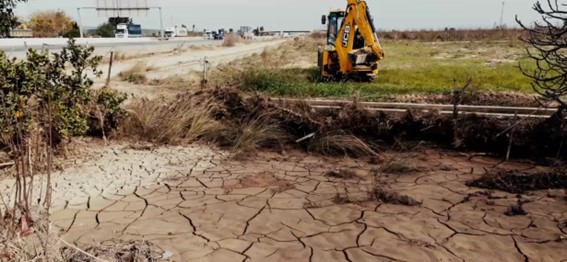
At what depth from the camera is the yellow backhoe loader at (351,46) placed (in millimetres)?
11094

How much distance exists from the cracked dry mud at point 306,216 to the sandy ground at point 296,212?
0.01 m

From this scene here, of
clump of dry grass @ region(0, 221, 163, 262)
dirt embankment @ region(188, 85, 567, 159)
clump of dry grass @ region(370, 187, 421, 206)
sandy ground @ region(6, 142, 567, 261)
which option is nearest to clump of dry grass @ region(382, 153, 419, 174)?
sandy ground @ region(6, 142, 567, 261)

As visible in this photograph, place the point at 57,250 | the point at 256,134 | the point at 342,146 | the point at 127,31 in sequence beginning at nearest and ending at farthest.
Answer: the point at 57,250 < the point at 342,146 < the point at 256,134 < the point at 127,31

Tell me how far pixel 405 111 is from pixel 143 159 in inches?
153

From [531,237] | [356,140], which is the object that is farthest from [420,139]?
[531,237]

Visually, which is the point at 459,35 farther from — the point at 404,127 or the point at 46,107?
the point at 46,107

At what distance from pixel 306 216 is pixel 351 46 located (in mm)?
7932

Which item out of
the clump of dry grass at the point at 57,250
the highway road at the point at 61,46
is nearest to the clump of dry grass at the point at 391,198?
the clump of dry grass at the point at 57,250

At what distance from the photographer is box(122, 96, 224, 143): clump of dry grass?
270 inches

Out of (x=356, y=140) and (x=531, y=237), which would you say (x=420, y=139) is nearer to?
(x=356, y=140)

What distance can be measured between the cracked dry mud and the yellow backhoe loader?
5.74 m

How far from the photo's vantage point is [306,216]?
14.1 feet

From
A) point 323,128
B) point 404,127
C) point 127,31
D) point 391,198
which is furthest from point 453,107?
point 127,31

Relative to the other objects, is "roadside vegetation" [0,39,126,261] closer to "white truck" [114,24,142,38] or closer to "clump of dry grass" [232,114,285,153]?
"clump of dry grass" [232,114,285,153]
